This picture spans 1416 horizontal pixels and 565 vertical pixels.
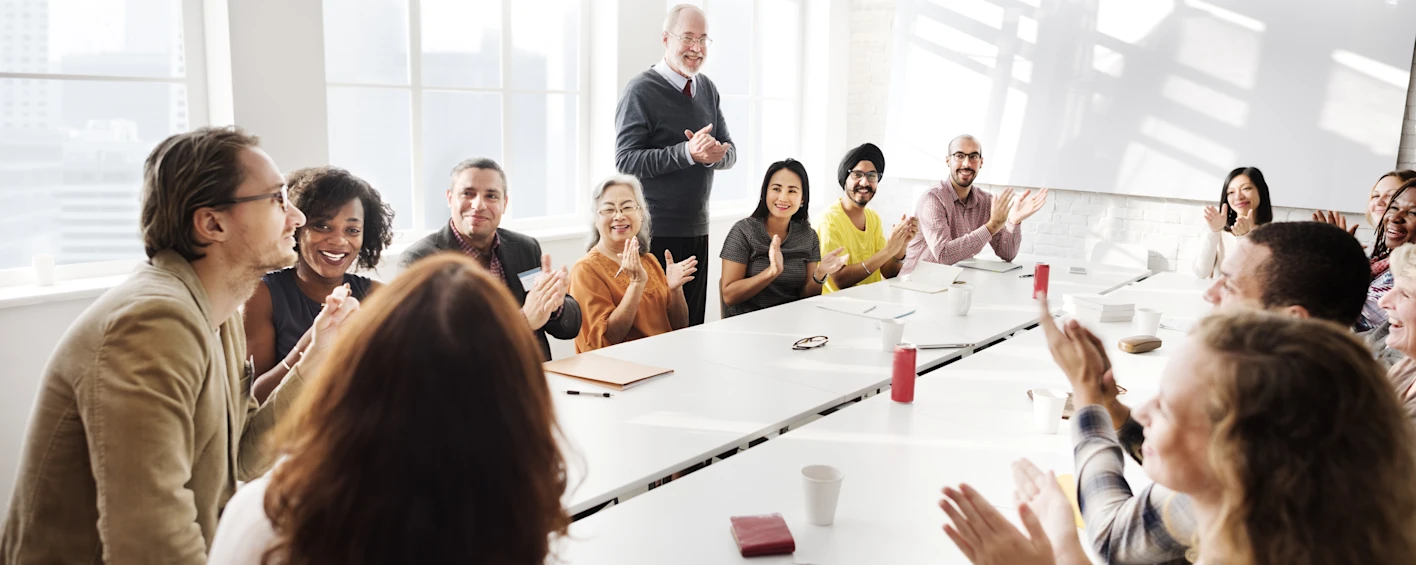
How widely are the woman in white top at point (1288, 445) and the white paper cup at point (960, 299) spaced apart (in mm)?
2260

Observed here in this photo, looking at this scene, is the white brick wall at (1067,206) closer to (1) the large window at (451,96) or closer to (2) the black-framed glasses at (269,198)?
(1) the large window at (451,96)

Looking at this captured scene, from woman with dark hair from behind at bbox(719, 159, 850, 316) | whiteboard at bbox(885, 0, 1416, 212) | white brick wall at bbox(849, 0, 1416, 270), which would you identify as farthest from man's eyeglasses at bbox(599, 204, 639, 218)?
whiteboard at bbox(885, 0, 1416, 212)

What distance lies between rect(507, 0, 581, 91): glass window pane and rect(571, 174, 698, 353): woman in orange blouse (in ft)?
5.67

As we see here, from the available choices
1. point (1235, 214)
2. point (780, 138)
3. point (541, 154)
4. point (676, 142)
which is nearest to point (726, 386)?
point (676, 142)

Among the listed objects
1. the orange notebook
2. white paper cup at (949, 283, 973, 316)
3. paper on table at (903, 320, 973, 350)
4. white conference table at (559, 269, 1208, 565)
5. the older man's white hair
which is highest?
the older man's white hair

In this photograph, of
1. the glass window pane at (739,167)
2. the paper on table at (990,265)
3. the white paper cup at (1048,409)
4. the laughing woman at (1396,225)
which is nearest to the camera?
the white paper cup at (1048,409)

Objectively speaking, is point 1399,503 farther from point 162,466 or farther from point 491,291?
point 162,466

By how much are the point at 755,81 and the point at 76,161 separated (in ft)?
13.6

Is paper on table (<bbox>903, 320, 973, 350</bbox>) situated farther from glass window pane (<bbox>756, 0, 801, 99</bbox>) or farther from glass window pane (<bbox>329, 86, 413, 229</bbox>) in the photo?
glass window pane (<bbox>756, 0, 801, 99</bbox>)

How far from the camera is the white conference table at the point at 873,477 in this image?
1.53 meters

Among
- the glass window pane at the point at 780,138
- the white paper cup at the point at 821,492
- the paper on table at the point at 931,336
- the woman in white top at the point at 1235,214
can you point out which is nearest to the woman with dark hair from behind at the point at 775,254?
the paper on table at the point at 931,336

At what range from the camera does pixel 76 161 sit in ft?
10.6

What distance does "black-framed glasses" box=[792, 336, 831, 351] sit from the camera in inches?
113

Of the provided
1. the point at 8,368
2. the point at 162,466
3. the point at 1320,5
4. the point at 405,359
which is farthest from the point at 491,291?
the point at 1320,5
